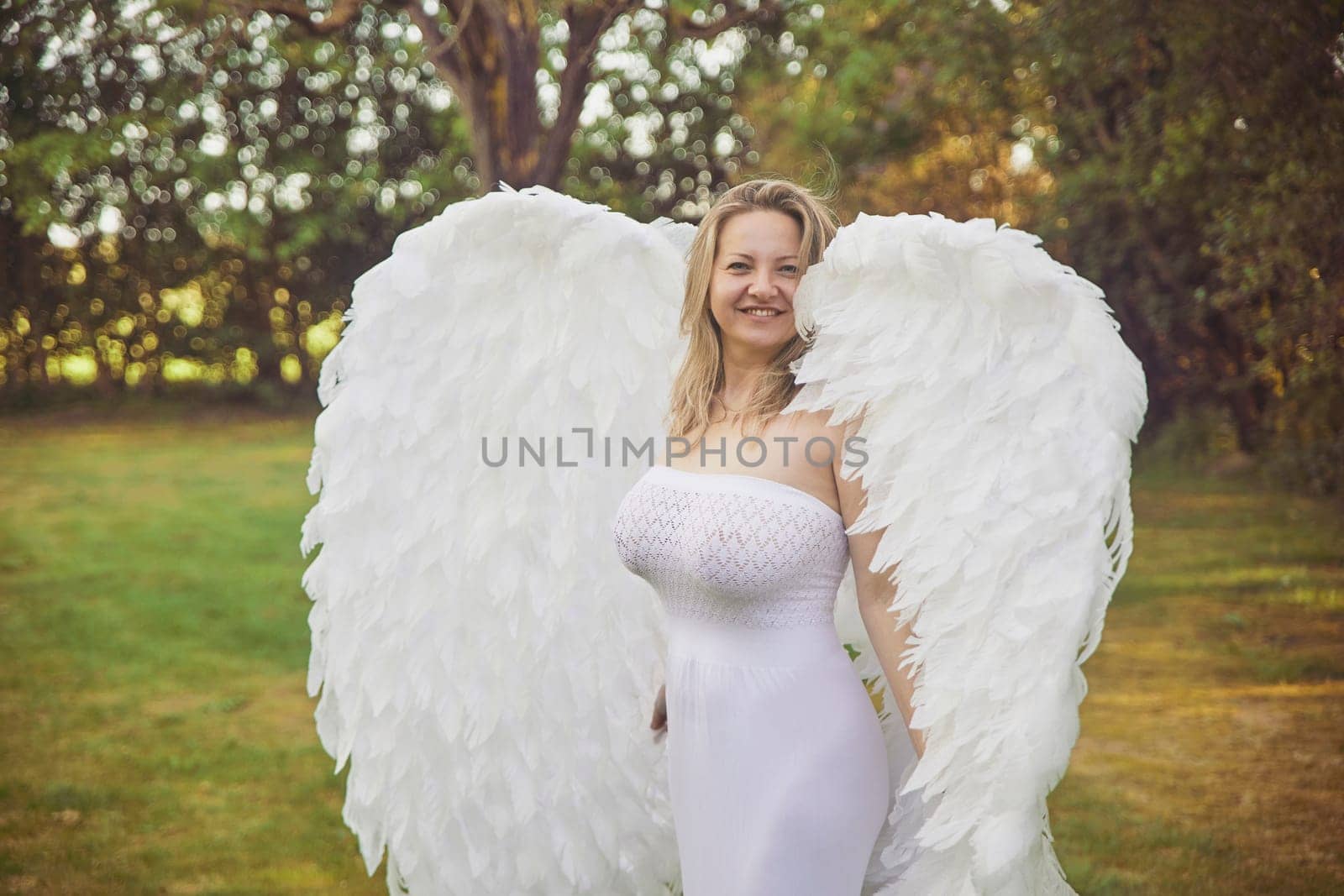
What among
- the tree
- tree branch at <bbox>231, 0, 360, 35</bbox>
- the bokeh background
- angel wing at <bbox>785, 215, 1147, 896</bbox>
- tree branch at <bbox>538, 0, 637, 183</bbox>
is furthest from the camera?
the tree

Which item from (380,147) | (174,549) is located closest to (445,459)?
(174,549)

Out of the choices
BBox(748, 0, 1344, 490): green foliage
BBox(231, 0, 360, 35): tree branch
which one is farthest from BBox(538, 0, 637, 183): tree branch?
BBox(748, 0, 1344, 490): green foliage

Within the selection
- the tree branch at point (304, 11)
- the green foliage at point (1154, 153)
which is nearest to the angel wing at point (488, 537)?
the green foliage at point (1154, 153)

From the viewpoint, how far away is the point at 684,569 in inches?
75.8

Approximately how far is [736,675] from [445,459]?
92 centimetres

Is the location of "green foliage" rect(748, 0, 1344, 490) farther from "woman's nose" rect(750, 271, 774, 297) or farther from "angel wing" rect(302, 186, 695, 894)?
"woman's nose" rect(750, 271, 774, 297)

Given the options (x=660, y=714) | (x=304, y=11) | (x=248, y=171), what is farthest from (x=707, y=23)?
(x=248, y=171)

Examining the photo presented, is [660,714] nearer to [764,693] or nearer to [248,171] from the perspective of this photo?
[764,693]

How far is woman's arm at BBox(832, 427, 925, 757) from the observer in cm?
183

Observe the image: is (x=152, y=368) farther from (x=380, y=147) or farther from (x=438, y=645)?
(x=438, y=645)

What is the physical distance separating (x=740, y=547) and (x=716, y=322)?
1.67 feet

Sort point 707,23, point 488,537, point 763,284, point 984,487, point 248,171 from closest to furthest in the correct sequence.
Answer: point 984,487, point 763,284, point 488,537, point 707,23, point 248,171

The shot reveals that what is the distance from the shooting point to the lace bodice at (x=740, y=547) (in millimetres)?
1850

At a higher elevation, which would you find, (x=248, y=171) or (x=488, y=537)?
(x=248, y=171)
